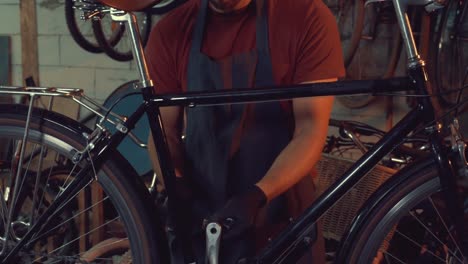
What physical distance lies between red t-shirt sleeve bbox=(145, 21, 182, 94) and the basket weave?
0.98 meters

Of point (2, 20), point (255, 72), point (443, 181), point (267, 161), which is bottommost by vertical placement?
point (443, 181)

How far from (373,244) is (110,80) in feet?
9.58

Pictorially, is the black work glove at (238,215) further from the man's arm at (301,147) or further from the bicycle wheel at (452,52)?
the bicycle wheel at (452,52)

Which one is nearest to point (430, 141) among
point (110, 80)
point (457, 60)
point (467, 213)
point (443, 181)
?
point (443, 181)

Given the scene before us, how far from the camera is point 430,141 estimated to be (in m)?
1.73

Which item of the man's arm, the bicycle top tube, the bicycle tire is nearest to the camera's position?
the bicycle top tube

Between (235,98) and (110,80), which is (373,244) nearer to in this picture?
(235,98)

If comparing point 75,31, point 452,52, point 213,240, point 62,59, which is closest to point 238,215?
point 213,240

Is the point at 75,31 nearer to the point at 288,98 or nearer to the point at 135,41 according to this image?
the point at 135,41

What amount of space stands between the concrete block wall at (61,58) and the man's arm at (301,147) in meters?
2.54

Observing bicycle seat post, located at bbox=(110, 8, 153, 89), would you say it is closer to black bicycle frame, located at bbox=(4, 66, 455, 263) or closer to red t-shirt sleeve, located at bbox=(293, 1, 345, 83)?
black bicycle frame, located at bbox=(4, 66, 455, 263)

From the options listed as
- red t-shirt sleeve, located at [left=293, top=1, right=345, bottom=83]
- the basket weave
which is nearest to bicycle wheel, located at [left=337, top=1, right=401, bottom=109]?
the basket weave

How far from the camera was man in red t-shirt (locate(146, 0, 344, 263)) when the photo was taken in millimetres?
1939

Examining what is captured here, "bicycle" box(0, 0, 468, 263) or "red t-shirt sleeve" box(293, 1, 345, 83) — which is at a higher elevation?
"red t-shirt sleeve" box(293, 1, 345, 83)
